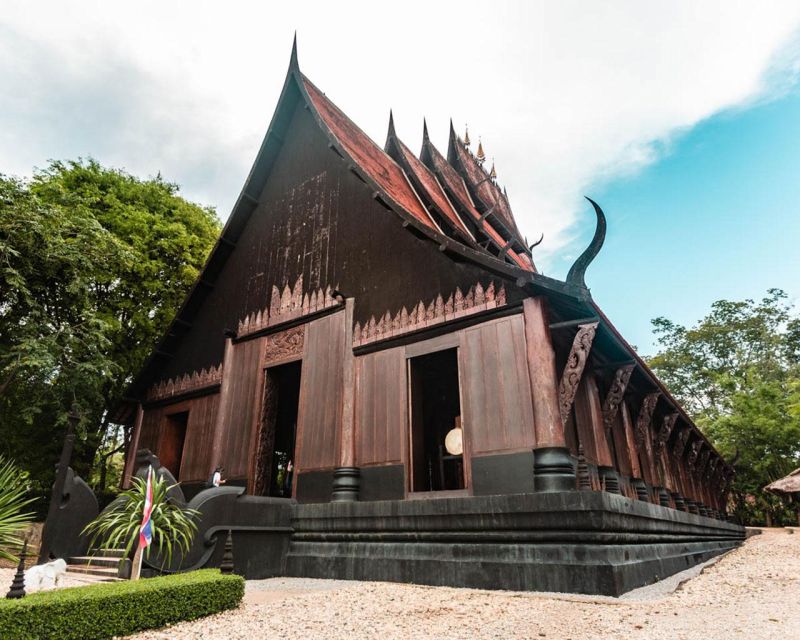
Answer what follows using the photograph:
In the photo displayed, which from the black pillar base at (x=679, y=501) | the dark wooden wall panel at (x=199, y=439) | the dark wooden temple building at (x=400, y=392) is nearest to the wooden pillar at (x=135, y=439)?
the dark wooden temple building at (x=400, y=392)

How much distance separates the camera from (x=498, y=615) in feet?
11.9

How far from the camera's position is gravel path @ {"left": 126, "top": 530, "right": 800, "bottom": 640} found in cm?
318

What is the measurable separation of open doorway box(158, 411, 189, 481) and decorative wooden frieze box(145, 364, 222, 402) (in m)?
0.47

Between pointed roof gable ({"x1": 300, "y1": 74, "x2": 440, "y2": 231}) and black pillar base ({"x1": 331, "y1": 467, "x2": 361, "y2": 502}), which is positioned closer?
black pillar base ({"x1": 331, "y1": 467, "x2": 361, "y2": 502})

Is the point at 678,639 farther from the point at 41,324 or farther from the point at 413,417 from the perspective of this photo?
the point at 41,324

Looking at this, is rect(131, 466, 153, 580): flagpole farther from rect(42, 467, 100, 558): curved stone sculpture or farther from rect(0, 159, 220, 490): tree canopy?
rect(0, 159, 220, 490): tree canopy

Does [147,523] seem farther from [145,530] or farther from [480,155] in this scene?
[480,155]

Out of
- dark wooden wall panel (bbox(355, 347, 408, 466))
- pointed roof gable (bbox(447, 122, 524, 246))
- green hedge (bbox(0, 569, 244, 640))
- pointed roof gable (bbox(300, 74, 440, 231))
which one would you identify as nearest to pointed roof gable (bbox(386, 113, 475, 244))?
pointed roof gable (bbox(300, 74, 440, 231))

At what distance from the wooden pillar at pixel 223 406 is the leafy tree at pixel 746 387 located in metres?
20.5

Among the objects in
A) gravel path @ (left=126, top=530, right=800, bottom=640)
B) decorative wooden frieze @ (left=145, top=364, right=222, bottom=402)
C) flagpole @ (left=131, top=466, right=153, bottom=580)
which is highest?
decorative wooden frieze @ (left=145, top=364, right=222, bottom=402)

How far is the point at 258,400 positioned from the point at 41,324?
563 centimetres

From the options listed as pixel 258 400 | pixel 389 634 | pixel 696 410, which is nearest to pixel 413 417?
pixel 258 400

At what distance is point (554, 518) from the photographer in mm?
4625

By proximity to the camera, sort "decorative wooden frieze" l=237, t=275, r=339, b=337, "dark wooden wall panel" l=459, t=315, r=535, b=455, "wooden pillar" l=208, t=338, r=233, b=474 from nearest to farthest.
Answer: "dark wooden wall panel" l=459, t=315, r=535, b=455 < "decorative wooden frieze" l=237, t=275, r=339, b=337 < "wooden pillar" l=208, t=338, r=233, b=474
